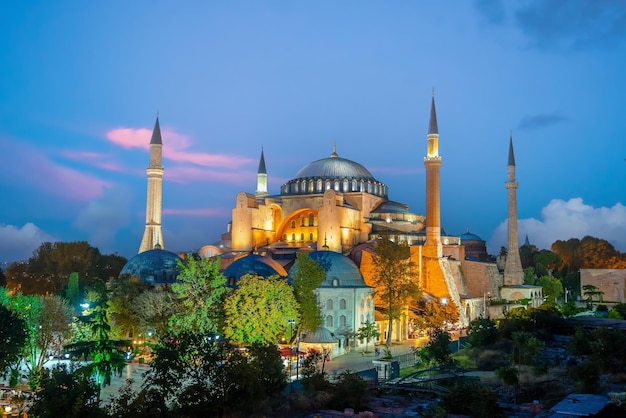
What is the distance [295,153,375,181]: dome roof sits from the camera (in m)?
50.8

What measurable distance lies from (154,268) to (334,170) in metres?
18.4

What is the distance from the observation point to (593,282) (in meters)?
50.3

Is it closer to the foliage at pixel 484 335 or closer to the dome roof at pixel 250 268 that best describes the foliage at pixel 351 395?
the foliage at pixel 484 335

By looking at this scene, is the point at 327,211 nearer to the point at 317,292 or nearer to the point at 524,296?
the point at 317,292

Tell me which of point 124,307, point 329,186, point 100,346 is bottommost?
point 100,346

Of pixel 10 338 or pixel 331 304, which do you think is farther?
pixel 331 304

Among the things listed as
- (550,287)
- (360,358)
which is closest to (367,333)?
(360,358)

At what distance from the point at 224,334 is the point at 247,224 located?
781 inches

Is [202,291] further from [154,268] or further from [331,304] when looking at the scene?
[154,268]

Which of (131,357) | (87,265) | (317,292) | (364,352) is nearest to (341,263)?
(317,292)

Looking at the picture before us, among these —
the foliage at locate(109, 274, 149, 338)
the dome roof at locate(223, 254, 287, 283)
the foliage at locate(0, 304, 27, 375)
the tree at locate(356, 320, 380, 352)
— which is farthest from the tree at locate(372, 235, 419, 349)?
the foliage at locate(0, 304, 27, 375)

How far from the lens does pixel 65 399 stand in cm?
1309

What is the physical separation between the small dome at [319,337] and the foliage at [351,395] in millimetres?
12145

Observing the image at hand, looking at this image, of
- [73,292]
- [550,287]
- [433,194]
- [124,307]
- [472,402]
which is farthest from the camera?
[550,287]
